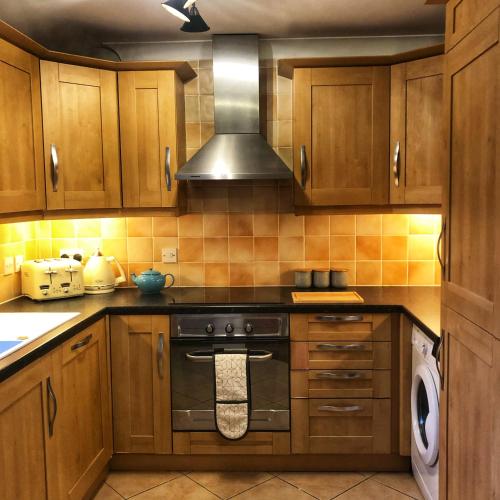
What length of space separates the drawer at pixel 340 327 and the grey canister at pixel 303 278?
0.46 m

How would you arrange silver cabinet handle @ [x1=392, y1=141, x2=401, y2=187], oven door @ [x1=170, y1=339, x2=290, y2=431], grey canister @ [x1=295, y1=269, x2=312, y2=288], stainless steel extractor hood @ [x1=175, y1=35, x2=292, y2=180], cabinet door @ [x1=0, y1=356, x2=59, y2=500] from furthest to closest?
1. grey canister @ [x1=295, y1=269, x2=312, y2=288]
2. stainless steel extractor hood @ [x1=175, y1=35, x2=292, y2=180]
3. silver cabinet handle @ [x1=392, y1=141, x2=401, y2=187]
4. oven door @ [x1=170, y1=339, x2=290, y2=431]
5. cabinet door @ [x1=0, y1=356, x2=59, y2=500]

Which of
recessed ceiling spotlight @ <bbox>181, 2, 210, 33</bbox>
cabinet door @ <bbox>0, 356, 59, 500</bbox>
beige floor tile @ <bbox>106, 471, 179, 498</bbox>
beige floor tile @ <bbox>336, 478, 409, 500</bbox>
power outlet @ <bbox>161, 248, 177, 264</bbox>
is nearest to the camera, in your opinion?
cabinet door @ <bbox>0, 356, 59, 500</bbox>

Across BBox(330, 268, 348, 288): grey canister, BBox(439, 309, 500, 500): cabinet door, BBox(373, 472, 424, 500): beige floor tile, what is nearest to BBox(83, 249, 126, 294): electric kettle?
BBox(330, 268, 348, 288): grey canister

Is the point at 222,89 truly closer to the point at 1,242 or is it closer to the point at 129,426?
the point at 1,242

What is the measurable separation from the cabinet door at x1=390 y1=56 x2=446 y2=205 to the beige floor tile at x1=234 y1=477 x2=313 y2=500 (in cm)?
161

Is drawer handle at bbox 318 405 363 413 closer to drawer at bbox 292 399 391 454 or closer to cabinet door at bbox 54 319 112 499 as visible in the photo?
drawer at bbox 292 399 391 454

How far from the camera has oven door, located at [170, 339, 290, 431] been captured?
2902 millimetres

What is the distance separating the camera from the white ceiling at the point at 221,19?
2795mm

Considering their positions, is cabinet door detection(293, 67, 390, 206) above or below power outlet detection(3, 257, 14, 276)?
above

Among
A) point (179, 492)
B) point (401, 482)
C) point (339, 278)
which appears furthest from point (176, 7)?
point (401, 482)

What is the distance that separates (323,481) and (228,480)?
489 millimetres

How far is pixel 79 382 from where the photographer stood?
2490 mm

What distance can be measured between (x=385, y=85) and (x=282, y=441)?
199cm

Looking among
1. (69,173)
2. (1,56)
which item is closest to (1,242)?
(69,173)
